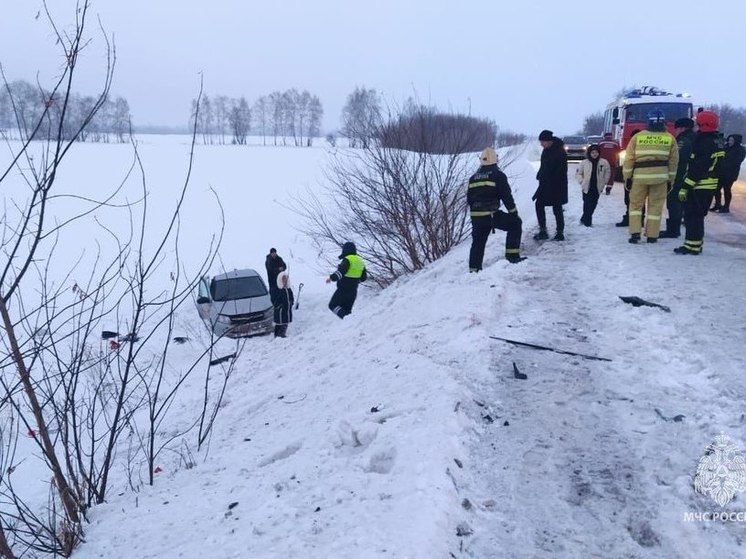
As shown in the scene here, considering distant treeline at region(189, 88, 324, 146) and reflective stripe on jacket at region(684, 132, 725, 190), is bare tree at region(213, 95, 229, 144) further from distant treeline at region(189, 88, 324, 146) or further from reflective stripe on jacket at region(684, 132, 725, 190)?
reflective stripe on jacket at region(684, 132, 725, 190)

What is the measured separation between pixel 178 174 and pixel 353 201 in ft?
117

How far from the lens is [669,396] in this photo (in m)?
4.04

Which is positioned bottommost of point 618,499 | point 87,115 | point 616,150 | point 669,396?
point 618,499

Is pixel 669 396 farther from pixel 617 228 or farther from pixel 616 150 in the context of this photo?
pixel 616 150

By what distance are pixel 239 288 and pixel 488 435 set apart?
1078cm

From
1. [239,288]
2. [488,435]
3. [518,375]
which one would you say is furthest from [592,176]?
[239,288]

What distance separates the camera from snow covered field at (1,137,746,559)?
2883mm

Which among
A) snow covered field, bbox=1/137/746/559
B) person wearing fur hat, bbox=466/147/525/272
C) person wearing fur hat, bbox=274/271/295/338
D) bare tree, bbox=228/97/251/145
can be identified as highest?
bare tree, bbox=228/97/251/145

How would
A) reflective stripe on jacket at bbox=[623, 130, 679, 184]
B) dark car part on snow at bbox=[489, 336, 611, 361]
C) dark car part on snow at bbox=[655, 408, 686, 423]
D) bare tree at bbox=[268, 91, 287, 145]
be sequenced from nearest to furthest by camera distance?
1. dark car part on snow at bbox=[655, 408, 686, 423]
2. dark car part on snow at bbox=[489, 336, 611, 361]
3. reflective stripe on jacket at bbox=[623, 130, 679, 184]
4. bare tree at bbox=[268, 91, 287, 145]

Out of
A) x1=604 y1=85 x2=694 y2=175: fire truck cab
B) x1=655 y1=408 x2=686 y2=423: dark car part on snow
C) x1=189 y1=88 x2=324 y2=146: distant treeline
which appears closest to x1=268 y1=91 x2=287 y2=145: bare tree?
x1=189 y1=88 x2=324 y2=146: distant treeline

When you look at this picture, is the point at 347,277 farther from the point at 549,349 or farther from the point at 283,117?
the point at 283,117

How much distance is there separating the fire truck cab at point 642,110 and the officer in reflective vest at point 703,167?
287 inches

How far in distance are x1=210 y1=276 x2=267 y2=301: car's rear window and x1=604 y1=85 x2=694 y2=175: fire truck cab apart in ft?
33.3

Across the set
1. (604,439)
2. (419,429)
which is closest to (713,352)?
(604,439)
